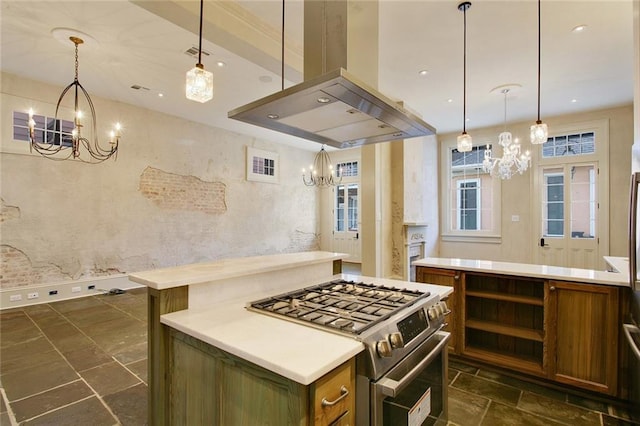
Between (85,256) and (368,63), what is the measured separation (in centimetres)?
528

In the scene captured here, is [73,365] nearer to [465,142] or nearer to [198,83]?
[198,83]

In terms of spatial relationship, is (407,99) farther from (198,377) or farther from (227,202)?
(198,377)

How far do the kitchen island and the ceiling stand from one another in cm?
252

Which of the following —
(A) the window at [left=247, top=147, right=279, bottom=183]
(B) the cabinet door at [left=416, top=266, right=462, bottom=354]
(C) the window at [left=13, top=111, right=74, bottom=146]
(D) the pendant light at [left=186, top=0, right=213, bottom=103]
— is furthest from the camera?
(A) the window at [left=247, top=147, right=279, bottom=183]

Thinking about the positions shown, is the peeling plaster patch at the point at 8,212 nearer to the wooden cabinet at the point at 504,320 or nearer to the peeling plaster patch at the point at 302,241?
the peeling plaster patch at the point at 302,241

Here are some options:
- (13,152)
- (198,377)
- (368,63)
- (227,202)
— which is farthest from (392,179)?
(13,152)

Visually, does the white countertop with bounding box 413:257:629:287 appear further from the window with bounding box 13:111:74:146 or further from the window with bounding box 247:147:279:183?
the window with bounding box 13:111:74:146

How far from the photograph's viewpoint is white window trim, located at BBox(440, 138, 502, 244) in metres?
6.75

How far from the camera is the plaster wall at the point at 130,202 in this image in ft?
14.7

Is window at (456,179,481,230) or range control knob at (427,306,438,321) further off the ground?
window at (456,179,481,230)

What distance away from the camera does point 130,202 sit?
5.56 m

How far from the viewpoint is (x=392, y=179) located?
5.50 m

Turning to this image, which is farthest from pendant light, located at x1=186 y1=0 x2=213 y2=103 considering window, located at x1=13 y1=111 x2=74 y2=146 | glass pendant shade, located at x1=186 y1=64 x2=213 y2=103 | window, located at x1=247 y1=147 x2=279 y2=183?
window, located at x1=247 y1=147 x2=279 y2=183

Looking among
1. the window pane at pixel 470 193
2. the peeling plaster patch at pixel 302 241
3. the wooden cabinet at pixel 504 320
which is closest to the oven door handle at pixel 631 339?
the wooden cabinet at pixel 504 320
